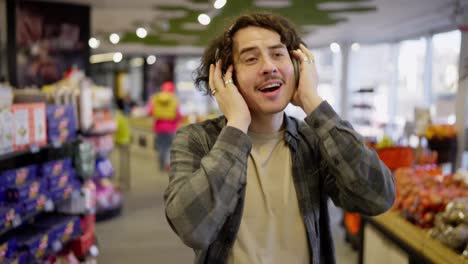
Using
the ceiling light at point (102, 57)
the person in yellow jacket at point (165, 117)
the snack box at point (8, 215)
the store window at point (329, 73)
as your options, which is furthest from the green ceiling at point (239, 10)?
Answer: the ceiling light at point (102, 57)

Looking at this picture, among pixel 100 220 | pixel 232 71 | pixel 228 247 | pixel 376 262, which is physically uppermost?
pixel 232 71

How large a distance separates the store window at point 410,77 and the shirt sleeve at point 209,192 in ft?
27.9

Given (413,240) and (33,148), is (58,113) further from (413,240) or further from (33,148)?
(413,240)

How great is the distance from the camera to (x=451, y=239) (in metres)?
2.22

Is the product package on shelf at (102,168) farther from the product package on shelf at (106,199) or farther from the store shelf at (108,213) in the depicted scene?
the store shelf at (108,213)

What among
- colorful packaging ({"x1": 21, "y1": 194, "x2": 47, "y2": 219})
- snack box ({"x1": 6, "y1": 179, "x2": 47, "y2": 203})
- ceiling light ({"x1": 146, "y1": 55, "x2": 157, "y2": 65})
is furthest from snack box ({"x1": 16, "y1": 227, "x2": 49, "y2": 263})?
ceiling light ({"x1": 146, "y1": 55, "x2": 157, "y2": 65})

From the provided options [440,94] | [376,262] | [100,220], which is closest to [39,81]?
[100,220]

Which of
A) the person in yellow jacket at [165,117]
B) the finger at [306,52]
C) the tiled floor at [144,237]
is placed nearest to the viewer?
the finger at [306,52]

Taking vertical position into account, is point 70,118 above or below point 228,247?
above

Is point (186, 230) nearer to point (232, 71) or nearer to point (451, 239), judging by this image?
point (232, 71)

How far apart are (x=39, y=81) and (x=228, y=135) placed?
5881mm

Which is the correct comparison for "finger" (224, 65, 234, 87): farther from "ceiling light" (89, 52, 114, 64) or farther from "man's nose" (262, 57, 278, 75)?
"ceiling light" (89, 52, 114, 64)

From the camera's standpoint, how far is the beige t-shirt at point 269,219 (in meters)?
1.21

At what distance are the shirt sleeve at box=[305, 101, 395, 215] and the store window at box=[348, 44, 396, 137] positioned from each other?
8.33m
